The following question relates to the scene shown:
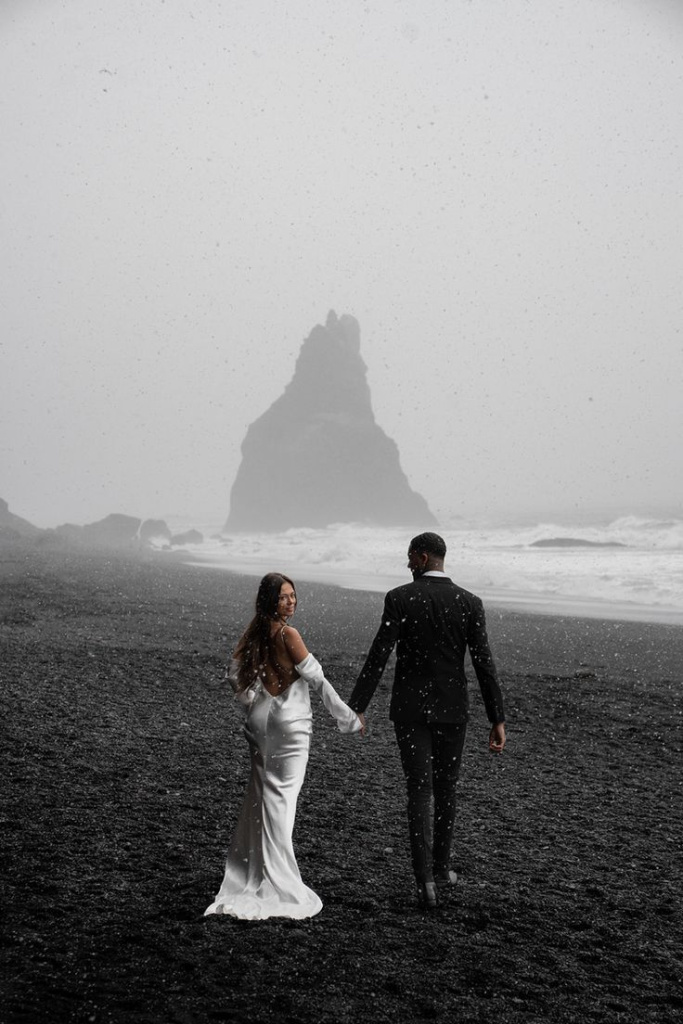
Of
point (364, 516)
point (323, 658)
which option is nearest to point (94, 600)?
point (323, 658)

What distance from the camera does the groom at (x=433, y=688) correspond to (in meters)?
4.76

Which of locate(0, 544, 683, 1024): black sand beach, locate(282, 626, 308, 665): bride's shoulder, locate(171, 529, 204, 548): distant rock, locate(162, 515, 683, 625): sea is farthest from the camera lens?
locate(171, 529, 204, 548): distant rock

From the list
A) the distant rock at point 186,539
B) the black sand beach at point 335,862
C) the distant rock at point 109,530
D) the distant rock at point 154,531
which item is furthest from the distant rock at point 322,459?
the black sand beach at point 335,862

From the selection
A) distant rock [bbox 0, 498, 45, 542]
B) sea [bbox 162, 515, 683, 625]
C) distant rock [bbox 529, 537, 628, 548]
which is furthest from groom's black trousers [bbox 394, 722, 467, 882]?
distant rock [bbox 0, 498, 45, 542]

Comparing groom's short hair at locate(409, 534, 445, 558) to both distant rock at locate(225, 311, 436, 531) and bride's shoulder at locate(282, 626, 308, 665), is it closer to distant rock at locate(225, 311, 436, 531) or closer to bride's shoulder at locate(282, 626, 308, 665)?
bride's shoulder at locate(282, 626, 308, 665)

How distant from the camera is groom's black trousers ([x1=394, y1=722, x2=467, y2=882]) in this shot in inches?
184

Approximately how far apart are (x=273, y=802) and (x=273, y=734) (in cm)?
34

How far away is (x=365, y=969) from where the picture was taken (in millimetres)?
3883

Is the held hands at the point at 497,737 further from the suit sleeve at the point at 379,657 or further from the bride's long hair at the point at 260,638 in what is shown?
the bride's long hair at the point at 260,638

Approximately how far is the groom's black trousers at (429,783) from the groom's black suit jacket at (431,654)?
100 millimetres

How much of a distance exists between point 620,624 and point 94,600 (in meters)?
9.97

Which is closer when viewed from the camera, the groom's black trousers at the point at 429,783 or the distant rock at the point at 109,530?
the groom's black trousers at the point at 429,783

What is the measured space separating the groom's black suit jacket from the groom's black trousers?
0.10 meters

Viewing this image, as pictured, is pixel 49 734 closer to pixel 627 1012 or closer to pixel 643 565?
pixel 627 1012
